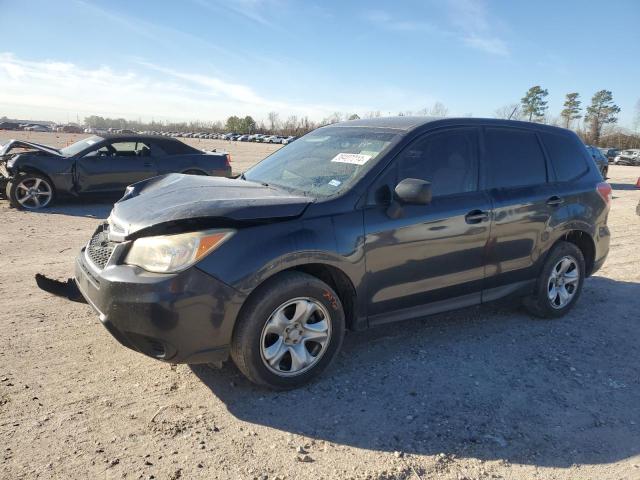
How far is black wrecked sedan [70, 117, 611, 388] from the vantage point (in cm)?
293

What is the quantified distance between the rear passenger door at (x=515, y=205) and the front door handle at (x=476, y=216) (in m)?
0.11

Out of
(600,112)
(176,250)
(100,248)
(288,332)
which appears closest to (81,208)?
(100,248)

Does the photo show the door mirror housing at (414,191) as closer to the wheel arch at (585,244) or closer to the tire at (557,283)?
the tire at (557,283)

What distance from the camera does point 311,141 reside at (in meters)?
4.57

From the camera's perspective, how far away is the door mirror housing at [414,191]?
338 cm

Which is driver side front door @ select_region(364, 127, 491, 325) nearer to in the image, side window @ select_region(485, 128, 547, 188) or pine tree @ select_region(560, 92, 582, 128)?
side window @ select_region(485, 128, 547, 188)

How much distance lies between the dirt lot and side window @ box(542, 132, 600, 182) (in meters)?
1.55

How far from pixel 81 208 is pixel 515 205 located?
28.9 ft

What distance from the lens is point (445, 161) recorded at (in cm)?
403

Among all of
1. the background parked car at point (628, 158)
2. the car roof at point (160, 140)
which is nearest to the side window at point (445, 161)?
the car roof at point (160, 140)

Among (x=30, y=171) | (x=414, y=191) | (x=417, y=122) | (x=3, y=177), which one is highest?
(x=417, y=122)

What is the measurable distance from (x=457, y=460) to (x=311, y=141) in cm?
297

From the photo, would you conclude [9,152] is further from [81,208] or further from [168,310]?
[168,310]

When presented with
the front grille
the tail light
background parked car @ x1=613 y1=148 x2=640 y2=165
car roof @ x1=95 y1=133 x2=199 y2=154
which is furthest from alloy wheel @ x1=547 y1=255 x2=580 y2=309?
background parked car @ x1=613 y1=148 x2=640 y2=165
